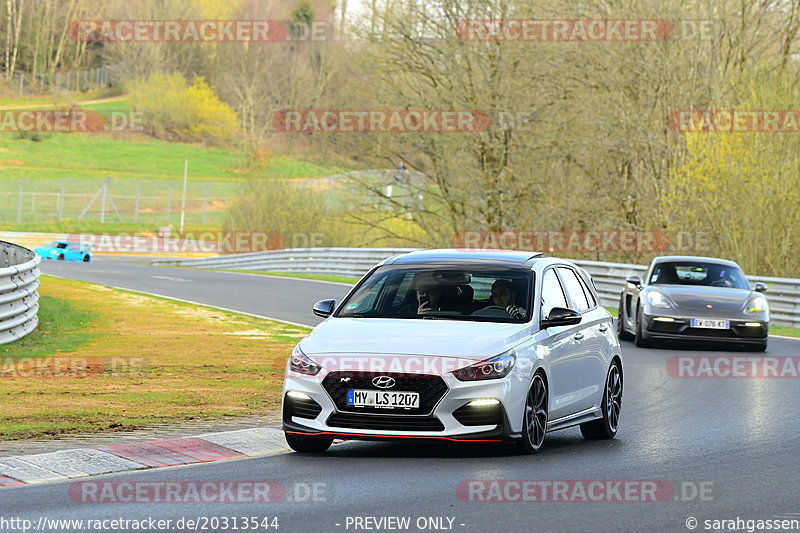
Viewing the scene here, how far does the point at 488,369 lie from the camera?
9.10 meters

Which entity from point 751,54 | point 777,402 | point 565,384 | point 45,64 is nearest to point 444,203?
point 751,54

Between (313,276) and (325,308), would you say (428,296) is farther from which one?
(313,276)

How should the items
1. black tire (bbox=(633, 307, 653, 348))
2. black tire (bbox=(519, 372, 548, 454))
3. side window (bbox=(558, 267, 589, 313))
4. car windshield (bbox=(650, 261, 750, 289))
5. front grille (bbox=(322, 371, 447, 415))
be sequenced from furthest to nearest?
car windshield (bbox=(650, 261, 750, 289)), black tire (bbox=(633, 307, 653, 348)), side window (bbox=(558, 267, 589, 313)), black tire (bbox=(519, 372, 548, 454)), front grille (bbox=(322, 371, 447, 415))

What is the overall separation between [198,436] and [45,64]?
129850mm

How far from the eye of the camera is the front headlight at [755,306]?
20.1 meters

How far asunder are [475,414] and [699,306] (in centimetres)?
1191

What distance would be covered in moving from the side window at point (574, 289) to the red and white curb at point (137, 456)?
282 cm

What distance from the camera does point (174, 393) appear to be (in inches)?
527

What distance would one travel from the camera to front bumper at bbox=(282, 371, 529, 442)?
9.02 m

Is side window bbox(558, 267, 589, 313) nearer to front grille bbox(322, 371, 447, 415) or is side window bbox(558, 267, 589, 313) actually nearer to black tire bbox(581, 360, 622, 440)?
black tire bbox(581, 360, 622, 440)

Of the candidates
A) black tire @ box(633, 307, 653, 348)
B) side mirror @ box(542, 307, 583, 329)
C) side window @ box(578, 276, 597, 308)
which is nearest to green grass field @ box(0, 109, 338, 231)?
black tire @ box(633, 307, 653, 348)

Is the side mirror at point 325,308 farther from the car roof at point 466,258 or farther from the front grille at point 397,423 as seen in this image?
the front grille at point 397,423

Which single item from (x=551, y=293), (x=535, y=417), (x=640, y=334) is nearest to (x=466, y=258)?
(x=551, y=293)

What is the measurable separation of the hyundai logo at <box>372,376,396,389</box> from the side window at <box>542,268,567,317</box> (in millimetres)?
1752
